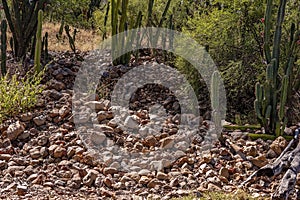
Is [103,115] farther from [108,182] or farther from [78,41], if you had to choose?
[78,41]

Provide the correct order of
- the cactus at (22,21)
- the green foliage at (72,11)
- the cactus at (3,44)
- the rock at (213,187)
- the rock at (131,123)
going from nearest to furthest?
the rock at (213,187) < the rock at (131,123) < the cactus at (3,44) < the cactus at (22,21) < the green foliage at (72,11)

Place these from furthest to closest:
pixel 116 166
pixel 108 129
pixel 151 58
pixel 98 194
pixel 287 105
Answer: pixel 151 58 → pixel 287 105 → pixel 108 129 → pixel 116 166 → pixel 98 194

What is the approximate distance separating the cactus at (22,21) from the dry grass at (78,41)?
1.27 m

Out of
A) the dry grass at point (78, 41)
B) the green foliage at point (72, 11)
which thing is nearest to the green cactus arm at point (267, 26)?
the dry grass at point (78, 41)

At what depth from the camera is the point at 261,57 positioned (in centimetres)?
579

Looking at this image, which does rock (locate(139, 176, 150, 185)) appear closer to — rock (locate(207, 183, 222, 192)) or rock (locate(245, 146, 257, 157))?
rock (locate(207, 183, 222, 192))

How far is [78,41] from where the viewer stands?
909 centimetres

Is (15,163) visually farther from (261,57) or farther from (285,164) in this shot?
(261,57)

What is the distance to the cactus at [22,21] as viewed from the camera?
6539mm

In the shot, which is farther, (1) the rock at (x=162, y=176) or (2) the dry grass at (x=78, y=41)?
(2) the dry grass at (x=78, y=41)

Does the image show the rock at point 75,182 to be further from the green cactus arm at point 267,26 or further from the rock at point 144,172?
the green cactus arm at point 267,26

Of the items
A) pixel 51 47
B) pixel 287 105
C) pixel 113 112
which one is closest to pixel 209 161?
pixel 113 112

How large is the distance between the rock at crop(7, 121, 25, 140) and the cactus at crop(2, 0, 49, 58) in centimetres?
242

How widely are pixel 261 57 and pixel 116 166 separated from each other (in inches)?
109
